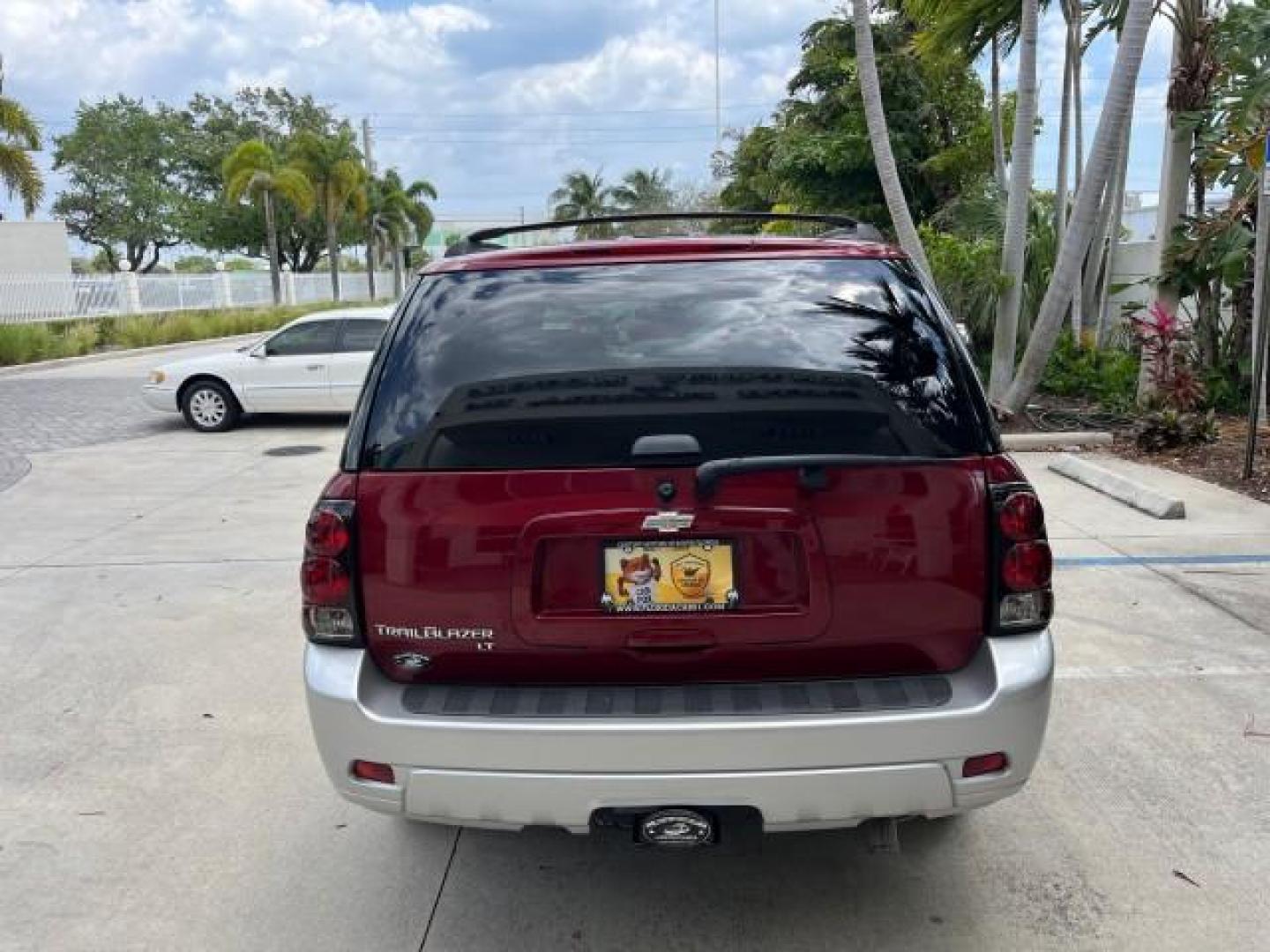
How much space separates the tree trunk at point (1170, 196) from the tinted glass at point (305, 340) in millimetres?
8891

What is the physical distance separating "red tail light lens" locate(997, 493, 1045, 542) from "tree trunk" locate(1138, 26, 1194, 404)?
8.98 m

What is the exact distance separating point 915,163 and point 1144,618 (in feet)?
49.8

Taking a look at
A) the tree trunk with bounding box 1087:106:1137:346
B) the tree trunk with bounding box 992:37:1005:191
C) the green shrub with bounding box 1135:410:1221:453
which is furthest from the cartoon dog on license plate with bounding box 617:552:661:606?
the tree trunk with bounding box 992:37:1005:191

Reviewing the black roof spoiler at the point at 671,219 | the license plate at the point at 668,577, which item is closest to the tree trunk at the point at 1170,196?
the black roof spoiler at the point at 671,219

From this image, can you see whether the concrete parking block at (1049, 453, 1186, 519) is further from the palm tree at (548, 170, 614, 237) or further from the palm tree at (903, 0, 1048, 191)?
the palm tree at (548, 170, 614, 237)

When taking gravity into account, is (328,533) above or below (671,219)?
below

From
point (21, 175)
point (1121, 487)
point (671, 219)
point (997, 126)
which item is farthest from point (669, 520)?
point (21, 175)

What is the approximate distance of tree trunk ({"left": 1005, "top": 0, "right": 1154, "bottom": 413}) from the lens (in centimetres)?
890

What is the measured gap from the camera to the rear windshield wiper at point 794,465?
98.1 inches

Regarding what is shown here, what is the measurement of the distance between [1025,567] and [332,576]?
1.73 metres

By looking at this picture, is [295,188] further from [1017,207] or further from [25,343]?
[1017,207]

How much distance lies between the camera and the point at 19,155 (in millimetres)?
19109

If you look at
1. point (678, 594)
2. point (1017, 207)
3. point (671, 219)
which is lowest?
point (678, 594)

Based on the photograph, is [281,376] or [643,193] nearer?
[281,376]
